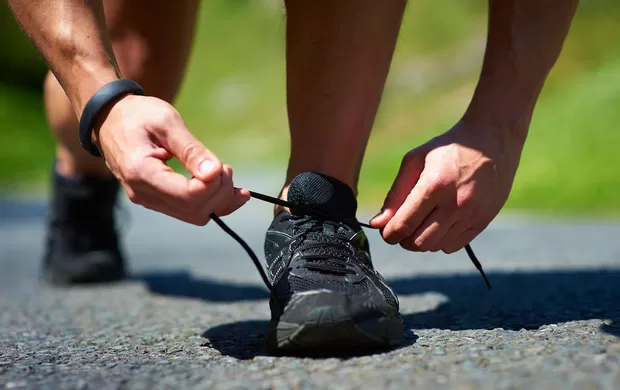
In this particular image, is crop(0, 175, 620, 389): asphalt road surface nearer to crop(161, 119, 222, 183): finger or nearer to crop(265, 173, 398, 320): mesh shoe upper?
crop(265, 173, 398, 320): mesh shoe upper

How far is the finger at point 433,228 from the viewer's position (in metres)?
1.04

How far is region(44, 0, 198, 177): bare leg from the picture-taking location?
5.40ft

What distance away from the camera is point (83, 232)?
1946 mm

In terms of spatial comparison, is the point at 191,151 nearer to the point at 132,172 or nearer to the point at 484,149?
the point at 132,172

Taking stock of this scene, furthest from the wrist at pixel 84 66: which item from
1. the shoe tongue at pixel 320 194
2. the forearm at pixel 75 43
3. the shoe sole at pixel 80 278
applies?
the shoe sole at pixel 80 278

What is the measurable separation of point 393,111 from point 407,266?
7752 mm

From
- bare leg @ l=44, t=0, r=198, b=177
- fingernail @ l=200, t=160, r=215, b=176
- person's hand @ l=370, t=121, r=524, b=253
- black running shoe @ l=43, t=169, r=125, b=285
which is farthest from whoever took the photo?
black running shoe @ l=43, t=169, r=125, b=285

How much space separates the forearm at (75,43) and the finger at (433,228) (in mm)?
541

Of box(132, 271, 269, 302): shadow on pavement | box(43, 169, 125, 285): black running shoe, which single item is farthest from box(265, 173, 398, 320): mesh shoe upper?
box(43, 169, 125, 285): black running shoe

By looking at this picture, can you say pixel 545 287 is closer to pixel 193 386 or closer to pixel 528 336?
pixel 528 336

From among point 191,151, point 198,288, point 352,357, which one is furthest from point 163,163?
point 198,288

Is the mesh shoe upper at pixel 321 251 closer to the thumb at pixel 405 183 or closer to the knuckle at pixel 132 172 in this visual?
the thumb at pixel 405 183

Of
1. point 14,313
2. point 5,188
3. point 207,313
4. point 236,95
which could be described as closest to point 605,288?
point 207,313

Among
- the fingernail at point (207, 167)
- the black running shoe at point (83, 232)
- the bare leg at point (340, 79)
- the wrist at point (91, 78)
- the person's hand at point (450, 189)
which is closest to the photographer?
the fingernail at point (207, 167)
